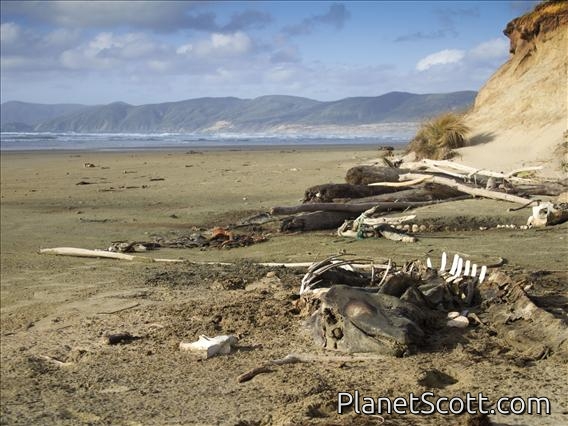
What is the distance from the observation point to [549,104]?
56.9 ft

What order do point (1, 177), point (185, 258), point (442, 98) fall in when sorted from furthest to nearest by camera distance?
point (442, 98) < point (1, 177) < point (185, 258)

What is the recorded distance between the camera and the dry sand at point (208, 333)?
4203mm

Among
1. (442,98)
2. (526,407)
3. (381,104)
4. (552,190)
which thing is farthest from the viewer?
(381,104)

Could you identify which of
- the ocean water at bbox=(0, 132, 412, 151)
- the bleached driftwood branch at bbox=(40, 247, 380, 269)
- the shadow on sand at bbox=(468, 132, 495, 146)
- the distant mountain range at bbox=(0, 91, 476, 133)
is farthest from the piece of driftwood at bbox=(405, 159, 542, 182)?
the distant mountain range at bbox=(0, 91, 476, 133)

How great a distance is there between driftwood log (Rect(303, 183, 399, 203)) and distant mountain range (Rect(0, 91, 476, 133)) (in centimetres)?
10615

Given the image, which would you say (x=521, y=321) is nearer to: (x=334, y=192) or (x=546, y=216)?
(x=546, y=216)

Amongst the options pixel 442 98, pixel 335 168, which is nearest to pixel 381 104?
pixel 442 98

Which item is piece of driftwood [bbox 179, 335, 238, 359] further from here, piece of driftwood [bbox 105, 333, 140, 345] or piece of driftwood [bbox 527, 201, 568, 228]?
piece of driftwood [bbox 527, 201, 568, 228]

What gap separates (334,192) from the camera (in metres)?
11.9

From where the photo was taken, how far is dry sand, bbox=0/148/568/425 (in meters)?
4.20

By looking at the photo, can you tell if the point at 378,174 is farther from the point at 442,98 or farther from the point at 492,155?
the point at 442,98

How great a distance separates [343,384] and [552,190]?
339 inches

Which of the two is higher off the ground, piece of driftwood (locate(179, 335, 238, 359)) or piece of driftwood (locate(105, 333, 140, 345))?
piece of driftwood (locate(179, 335, 238, 359))

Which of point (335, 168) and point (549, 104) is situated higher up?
point (549, 104)
